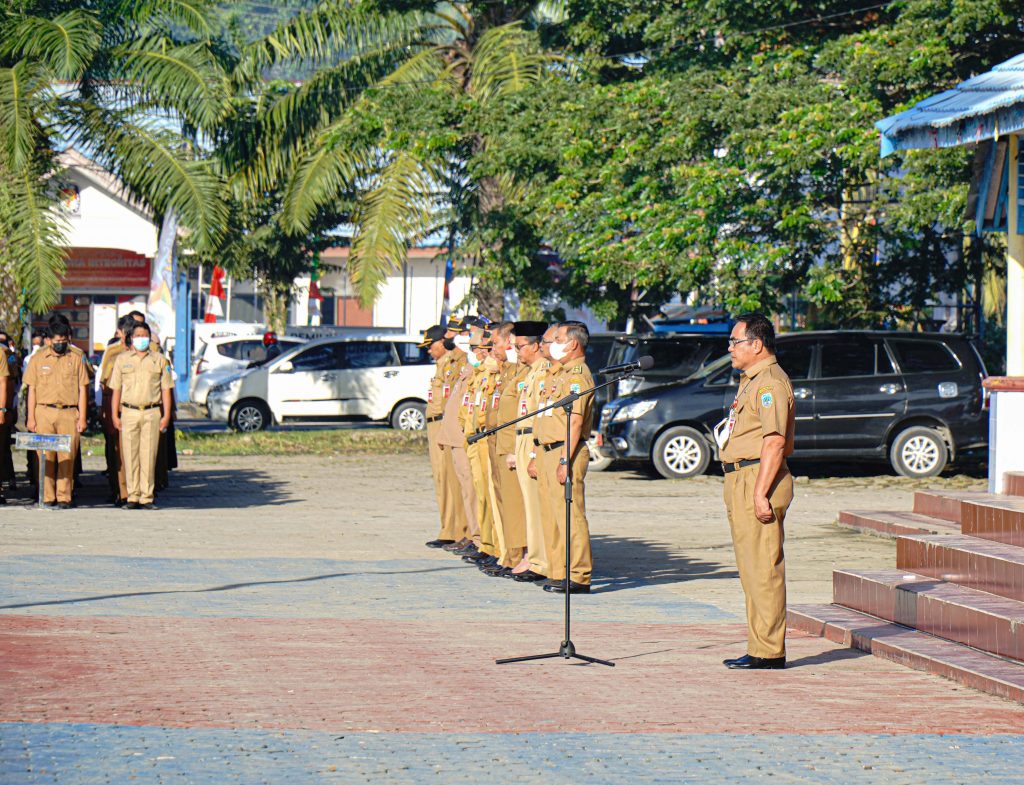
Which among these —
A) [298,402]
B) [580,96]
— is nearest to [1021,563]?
[580,96]

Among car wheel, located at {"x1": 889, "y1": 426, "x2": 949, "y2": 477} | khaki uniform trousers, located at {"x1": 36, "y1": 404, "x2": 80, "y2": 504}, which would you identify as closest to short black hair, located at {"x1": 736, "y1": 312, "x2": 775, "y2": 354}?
khaki uniform trousers, located at {"x1": 36, "y1": 404, "x2": 80, "y2": 504}

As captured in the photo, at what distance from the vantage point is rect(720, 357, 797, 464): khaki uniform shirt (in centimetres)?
794

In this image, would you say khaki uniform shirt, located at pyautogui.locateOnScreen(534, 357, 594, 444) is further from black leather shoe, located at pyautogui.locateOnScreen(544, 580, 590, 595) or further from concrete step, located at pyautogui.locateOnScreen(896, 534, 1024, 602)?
concrete step, located at pyautogui.locateOnScreen(896, 534, 1024, 602)

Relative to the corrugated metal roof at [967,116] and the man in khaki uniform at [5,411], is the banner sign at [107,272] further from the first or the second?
the corrugated metal roof at [967,116]

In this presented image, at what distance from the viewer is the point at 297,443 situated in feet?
79.3

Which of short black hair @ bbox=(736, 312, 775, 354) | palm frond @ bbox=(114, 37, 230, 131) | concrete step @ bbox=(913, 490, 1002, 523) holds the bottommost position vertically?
concrete step @ bbox=(913, 490, 1002, 523)

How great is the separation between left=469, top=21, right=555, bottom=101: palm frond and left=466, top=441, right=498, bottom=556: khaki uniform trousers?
12.4 metres

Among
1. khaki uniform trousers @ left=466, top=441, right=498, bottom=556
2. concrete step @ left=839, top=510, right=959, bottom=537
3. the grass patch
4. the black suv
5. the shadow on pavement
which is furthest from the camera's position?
the grass patch

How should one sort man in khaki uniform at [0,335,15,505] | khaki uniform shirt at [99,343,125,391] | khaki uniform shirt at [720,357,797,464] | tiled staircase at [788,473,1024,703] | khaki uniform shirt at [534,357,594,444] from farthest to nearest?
khaki uniform shirt at [99,343,125,391], man in khaki uniform at [0,335,15,505], khaki uniform shirt at [534,357,594,444], khaki uniform shirt at [720,357,797,464], tiled staircase at [788,473,1024,703]

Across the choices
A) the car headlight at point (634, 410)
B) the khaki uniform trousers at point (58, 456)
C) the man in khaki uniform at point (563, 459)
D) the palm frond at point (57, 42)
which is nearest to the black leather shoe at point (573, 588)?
the man in khaki uniform at point (563, 459)

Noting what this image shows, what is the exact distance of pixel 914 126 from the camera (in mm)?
13180

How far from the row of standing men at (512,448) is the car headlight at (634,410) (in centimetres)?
615

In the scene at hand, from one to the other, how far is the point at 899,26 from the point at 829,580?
34.9 ft

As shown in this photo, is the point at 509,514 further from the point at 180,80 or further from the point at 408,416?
the point at 408,416
